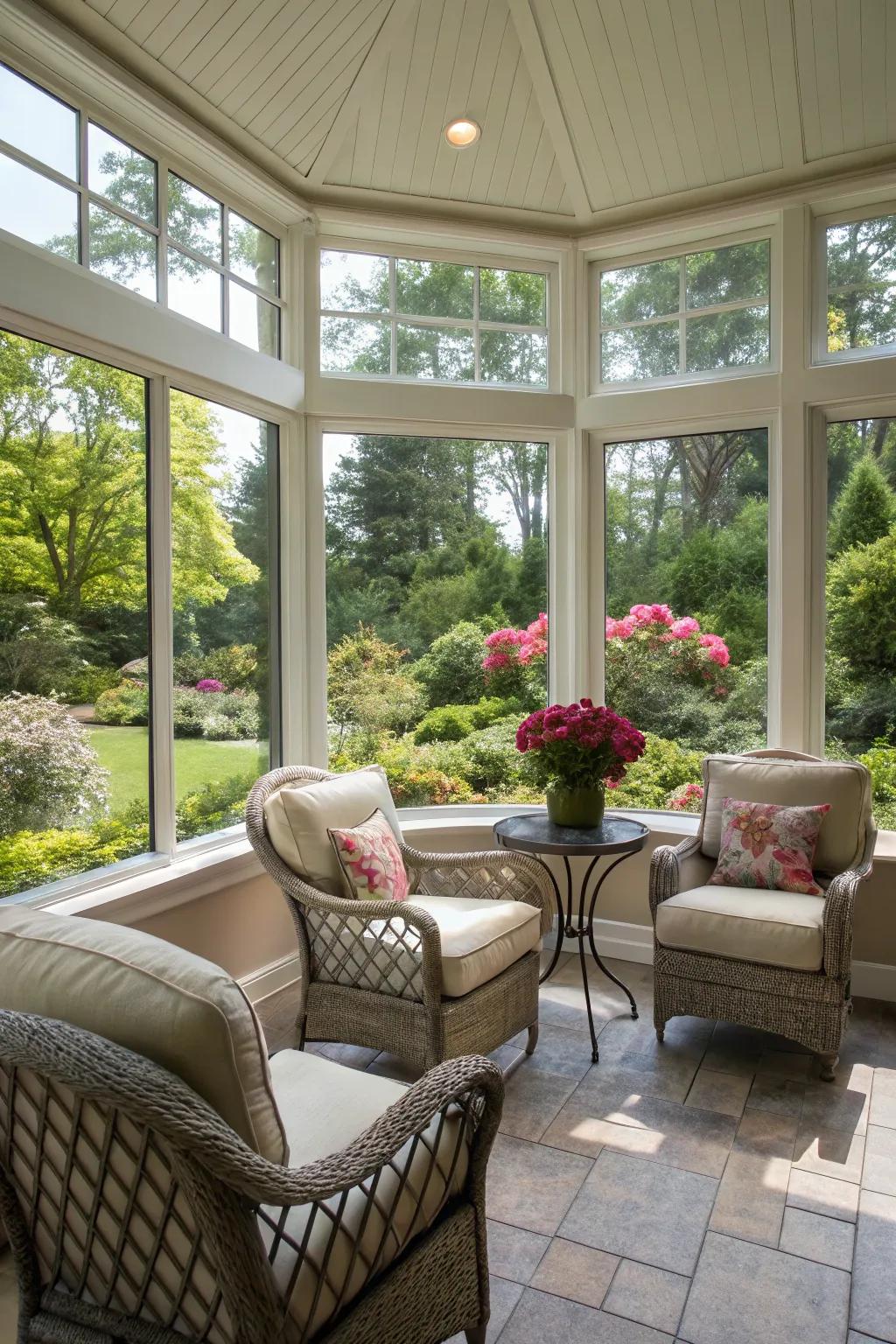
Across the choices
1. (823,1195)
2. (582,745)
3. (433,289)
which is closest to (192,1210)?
(823,1195)

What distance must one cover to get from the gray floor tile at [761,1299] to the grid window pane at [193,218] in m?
3.50

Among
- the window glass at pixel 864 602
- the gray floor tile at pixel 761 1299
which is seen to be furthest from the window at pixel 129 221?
the gray floor tile at pixel 761 1299

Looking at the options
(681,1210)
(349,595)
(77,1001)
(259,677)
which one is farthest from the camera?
(349,595)

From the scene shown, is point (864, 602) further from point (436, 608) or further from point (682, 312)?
point (436, 608)

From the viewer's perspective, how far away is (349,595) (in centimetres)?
395

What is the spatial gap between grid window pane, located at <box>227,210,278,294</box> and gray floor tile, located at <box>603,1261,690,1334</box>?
11.6 ft

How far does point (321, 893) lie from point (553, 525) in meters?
2.23

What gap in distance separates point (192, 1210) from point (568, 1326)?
1.08 metres

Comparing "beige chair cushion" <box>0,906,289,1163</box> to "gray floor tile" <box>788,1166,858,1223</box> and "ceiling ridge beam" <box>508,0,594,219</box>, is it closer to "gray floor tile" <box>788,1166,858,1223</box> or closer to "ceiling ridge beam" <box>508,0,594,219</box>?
"gray floor tile" <box>788,1166,858,1223</box>

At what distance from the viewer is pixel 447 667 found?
407 centimetres

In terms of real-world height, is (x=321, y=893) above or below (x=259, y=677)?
below

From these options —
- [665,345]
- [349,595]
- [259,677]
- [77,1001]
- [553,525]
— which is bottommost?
[77,1001]

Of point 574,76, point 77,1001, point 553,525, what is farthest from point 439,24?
point 77,1001

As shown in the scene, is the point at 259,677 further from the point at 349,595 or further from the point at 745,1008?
the point at 745,1008
